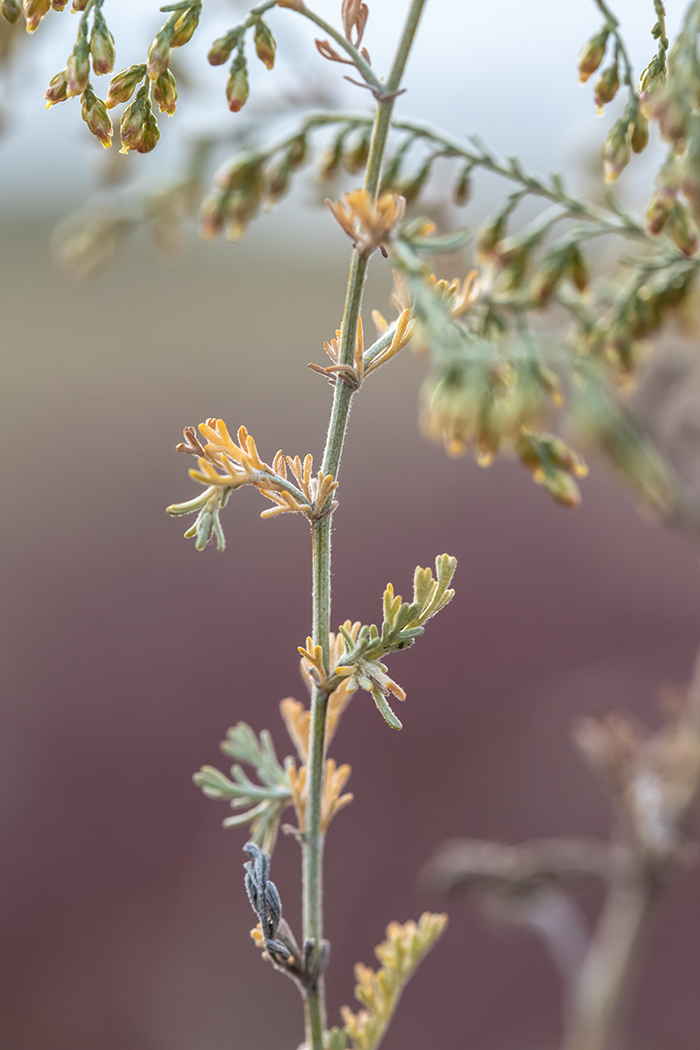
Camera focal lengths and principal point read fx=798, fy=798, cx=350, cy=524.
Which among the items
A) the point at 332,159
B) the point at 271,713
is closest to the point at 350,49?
the point at 332,159

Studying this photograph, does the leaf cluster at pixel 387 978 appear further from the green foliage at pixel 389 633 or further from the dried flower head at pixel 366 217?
the dried flower head at pixel 366 217

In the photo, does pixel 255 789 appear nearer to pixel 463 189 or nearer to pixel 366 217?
pixel 366 217

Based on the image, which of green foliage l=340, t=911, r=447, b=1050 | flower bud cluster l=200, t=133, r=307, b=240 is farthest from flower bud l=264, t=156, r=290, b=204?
green foliage l=340, t=911, r=447, b=1050

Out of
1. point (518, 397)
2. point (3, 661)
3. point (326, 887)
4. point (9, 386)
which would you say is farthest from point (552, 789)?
point (9, 386)

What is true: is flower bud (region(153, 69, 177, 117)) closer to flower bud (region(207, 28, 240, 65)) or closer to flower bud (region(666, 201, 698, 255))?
flower bud (region(207, 28, 240, 65))

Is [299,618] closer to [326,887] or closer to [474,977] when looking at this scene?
[326,887]

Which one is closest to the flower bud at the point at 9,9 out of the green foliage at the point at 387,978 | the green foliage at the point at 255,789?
the green foliage at the point at 255,789

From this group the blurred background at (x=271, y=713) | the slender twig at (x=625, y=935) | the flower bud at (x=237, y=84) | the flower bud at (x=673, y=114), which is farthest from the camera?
the blurred background at (x=271, y=713)
